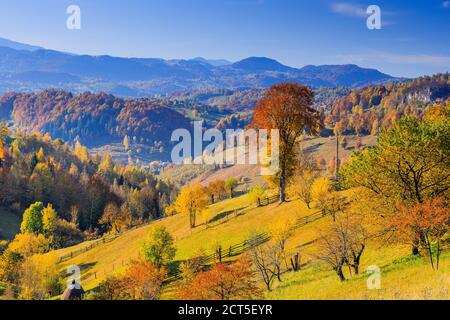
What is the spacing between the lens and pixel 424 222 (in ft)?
88.4

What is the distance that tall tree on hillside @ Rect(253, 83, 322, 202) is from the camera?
51750 mm

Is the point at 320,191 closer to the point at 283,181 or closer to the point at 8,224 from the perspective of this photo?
the point at 283,181

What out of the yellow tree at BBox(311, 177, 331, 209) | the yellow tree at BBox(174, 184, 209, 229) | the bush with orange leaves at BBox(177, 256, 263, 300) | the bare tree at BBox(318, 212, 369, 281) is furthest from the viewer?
the yellow tree at BBox(174, 184, 209, 229)

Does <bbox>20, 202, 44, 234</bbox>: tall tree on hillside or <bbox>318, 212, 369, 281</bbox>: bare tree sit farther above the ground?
<bbox>318, 212, 369, 281</bbox>: bare tree

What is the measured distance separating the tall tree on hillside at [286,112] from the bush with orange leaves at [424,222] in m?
24.2

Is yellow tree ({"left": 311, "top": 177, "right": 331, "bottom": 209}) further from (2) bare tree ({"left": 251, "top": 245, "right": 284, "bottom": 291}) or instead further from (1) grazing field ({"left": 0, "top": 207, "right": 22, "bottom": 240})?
(1) grazing field ({"left": 0, "top": 207, "right": 22, "bottom": 240})

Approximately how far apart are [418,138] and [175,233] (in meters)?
49.3

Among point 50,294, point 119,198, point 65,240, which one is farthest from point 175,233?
point 119,198

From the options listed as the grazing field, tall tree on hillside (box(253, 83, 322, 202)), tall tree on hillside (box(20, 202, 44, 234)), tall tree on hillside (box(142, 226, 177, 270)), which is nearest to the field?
tall tree on hillside (box(142, 226, 177, 270))

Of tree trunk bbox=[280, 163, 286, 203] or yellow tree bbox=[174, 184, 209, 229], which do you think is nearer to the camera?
tree trunk bbox=[280, 163, 286, 203]

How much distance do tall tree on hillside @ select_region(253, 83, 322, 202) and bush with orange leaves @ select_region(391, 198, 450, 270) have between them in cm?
2419

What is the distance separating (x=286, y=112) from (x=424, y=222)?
2793 centimetres

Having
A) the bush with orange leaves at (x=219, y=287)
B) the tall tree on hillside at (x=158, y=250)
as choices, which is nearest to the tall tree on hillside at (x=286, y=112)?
the tall tree on hillside at (x=158, y=250)

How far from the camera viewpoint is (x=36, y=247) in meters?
87.0
